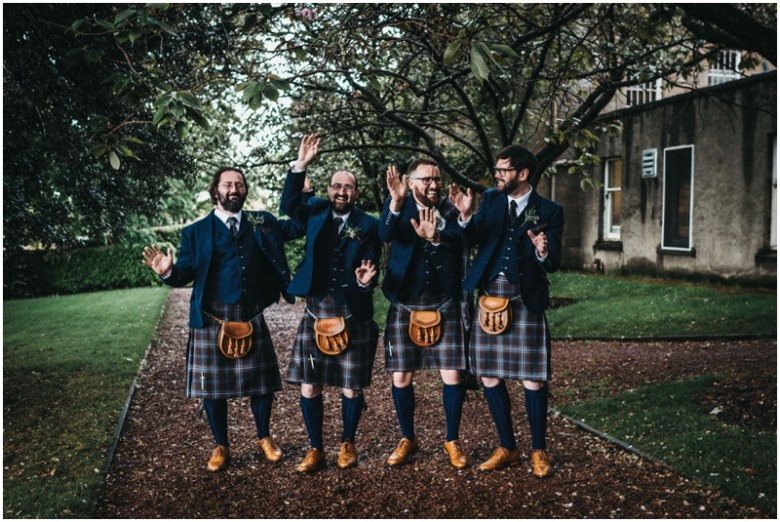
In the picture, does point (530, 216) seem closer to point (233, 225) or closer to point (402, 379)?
→ point (402, 379)

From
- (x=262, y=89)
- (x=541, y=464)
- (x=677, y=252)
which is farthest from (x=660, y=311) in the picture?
(x=262, y=89)

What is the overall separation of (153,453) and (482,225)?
309 cm

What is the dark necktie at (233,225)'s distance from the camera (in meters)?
5.12

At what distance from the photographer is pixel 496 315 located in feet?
16.0

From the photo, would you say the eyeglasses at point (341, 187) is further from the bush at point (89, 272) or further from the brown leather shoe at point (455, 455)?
the bush at point (89, 272)

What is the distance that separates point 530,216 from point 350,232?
3.93ft

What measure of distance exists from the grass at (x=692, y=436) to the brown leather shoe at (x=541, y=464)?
0.88 meters

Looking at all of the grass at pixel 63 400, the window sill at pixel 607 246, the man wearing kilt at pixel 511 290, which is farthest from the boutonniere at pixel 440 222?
the window sill at pixel 607 246

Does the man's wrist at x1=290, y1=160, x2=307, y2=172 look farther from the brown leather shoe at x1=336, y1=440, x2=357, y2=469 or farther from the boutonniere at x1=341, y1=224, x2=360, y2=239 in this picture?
the brown leather shoe at x1=336, y1=440, x2=357, y2=469

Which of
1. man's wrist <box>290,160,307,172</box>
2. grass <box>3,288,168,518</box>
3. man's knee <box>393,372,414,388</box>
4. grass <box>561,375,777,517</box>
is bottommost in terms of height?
grass <box>3,288,168,518</box>

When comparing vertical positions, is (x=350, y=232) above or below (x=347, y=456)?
above

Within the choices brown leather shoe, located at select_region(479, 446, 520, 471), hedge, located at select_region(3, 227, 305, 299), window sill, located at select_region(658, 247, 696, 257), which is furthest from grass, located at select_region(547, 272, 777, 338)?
hedge, located at select_region(3, 227, 305, 299)

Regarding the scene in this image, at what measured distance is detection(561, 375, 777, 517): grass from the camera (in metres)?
4.70

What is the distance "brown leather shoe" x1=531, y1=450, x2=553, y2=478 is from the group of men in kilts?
1 cm
